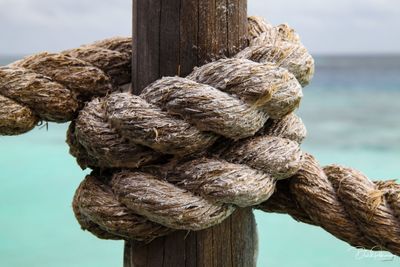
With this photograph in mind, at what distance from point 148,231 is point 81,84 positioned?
30 cm

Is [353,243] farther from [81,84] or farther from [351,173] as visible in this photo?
[81,84]

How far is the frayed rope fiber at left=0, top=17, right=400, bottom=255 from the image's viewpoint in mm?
1069

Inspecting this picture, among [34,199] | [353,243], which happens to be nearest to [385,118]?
[34,199]

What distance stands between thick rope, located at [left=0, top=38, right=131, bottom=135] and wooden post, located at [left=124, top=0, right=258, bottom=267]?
7cm

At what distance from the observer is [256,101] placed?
3.56 feet

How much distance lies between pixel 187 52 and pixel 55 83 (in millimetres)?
258

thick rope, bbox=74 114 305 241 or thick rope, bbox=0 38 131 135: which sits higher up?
thick rope, bbox=0 38 131 135

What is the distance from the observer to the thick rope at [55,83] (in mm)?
1157

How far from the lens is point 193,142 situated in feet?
3.51

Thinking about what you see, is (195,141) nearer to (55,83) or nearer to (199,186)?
(199,186)

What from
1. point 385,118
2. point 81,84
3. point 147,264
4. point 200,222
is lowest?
point 385,118

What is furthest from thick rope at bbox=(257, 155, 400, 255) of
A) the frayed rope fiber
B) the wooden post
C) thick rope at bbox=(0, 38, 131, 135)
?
thick rope at bbox=(0, 38, 131, 135)

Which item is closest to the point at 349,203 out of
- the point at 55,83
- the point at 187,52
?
the point at 187,52

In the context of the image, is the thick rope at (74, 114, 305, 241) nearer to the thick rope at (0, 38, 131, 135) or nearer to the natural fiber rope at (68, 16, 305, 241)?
the natural fiber rope at (68, 16, 305, 241)
